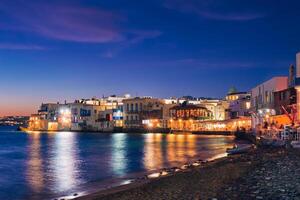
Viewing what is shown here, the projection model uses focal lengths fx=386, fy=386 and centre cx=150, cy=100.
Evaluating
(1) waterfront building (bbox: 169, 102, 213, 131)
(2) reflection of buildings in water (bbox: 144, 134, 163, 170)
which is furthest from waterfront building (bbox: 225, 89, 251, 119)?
(2) reflection of buildings in water (bbox: 144, 134, 163, 170)

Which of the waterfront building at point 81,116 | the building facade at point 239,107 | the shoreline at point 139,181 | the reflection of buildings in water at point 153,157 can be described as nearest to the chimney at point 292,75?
the reflection of buildings in water at point 153,157

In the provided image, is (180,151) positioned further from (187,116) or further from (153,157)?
(187,116)

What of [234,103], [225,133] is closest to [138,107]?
[234,103]

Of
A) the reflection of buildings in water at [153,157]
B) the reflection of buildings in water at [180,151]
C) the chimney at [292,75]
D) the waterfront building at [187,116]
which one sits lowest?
the reflection of buildings in water at [153,157]

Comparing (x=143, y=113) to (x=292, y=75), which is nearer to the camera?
(x=292, y=75)

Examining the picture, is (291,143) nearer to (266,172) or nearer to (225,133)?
(266,172)

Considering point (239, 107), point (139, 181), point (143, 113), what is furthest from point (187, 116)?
point (139, 181)

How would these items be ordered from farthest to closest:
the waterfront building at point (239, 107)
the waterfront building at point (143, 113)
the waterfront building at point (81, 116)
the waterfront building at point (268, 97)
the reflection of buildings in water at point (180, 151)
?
the waterfront building at point (81, 116), the waterfront building at point (143, 113), the waterfront building at point (239, 107), the waterfront building at point (268, 97), the reflection of buildings in water at point (180, 151)

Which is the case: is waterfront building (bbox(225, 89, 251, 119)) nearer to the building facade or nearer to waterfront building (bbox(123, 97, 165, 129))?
the building facade

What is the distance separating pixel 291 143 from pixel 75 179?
53.6ft

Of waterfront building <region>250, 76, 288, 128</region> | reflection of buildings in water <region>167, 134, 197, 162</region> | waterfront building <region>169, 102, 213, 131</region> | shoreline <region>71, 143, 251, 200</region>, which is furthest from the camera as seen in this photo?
waterfront building <region>169, 102, 213, 131</region>

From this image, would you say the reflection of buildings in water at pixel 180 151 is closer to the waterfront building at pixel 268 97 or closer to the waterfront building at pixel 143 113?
the waterfront building at pixel 268 97

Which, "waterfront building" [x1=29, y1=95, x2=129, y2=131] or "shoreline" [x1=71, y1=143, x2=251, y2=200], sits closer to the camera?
"shoreline" [x1=71, y1=143, x2=251, y2=200]

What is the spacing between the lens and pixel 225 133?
89.1 m
